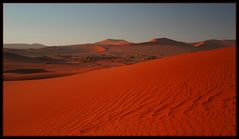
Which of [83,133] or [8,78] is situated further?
[8,78]

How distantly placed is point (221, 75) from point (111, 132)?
15.1 ft

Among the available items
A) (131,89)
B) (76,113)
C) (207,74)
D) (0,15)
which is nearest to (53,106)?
(76,113)

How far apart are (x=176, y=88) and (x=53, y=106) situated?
4.28 metres

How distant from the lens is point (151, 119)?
602 cm

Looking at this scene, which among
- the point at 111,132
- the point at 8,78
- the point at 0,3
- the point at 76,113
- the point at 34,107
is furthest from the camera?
the point at 8,78

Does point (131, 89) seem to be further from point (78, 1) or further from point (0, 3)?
point (0, 3)

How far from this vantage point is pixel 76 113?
750 cm

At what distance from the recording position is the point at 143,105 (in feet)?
22.8

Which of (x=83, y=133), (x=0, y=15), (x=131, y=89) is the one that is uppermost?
(x=0, y=15)

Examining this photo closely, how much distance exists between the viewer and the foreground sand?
5672 millimetres

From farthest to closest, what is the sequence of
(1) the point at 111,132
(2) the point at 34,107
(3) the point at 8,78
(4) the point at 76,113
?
(3) the point at 8,78, (2) the point at 34,107, (4) the point at 76,113, (1) the point at 111,132

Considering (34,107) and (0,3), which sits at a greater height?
(0,3)

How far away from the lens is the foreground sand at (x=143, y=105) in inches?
223

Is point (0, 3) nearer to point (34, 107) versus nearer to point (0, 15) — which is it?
point (0, 15)
